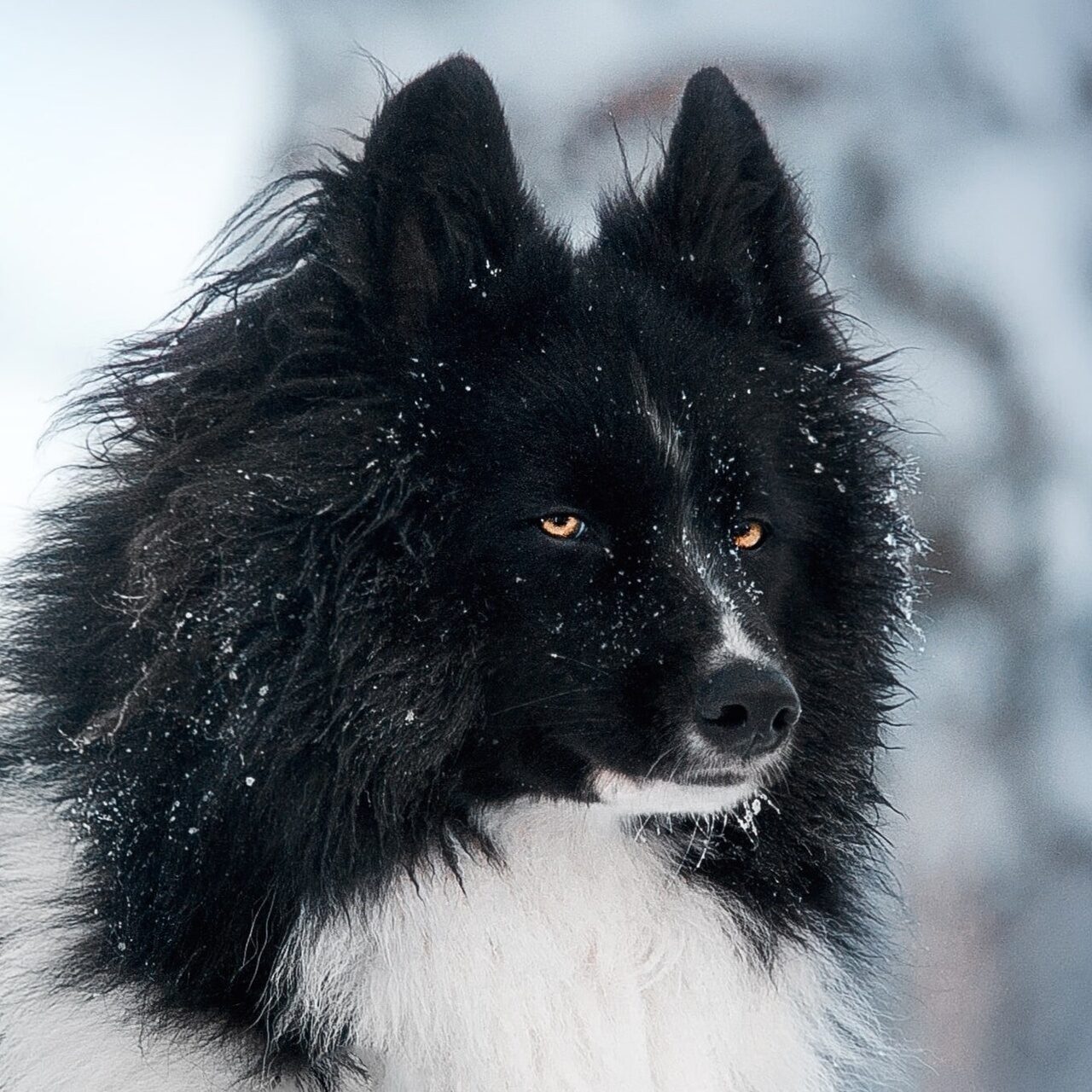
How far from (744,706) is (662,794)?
29cm

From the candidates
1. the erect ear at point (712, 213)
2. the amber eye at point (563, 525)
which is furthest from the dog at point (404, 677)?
the erect ear at point (712, 213)

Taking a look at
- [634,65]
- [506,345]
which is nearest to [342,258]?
[506,345]

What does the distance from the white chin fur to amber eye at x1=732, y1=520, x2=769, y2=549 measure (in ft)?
1.68

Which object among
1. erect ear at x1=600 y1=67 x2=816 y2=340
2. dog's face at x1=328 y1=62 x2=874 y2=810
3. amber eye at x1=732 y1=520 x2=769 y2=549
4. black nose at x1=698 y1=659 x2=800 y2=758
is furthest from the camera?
erect ear at x1=600 y1=67 x2=816 y2=340

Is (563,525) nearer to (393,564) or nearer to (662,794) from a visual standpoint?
(393,564)

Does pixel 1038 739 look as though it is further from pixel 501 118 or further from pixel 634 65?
pixel 501 118

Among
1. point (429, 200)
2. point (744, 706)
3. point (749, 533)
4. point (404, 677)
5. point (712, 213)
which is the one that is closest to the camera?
point (744, 706)

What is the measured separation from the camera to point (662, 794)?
2.65 meters

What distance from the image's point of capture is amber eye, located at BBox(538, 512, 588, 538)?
106 inches

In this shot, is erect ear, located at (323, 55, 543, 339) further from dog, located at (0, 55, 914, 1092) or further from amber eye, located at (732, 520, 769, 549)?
amber eye, located at (732, 520, 769, 549)

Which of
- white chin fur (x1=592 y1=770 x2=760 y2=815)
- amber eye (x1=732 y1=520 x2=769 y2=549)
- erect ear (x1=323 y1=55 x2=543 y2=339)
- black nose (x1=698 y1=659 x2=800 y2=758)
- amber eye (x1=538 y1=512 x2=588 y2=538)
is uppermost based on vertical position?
erect ear (x1=323 y1=55 x2=543 y2=339)

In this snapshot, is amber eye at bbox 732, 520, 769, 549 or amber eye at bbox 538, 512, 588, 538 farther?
amber eye at bbox 732, 520, 769, 549

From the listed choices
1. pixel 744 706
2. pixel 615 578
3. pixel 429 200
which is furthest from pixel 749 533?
pixel 429 200

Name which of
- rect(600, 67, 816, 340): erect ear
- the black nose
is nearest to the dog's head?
the black nose
